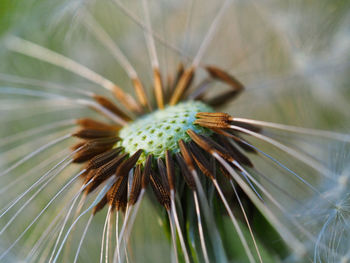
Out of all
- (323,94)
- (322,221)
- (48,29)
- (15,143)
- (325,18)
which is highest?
(48,29)

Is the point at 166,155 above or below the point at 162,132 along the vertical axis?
below

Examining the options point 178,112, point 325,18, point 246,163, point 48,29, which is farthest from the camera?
point 48,29

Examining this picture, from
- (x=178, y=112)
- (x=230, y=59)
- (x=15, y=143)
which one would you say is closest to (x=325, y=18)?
(x=230, y=59)

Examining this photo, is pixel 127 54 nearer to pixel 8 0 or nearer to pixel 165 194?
pixel 8 0

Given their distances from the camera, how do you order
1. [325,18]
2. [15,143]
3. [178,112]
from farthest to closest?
1. [15,143]
2. [325,18]
3. [178,112]
